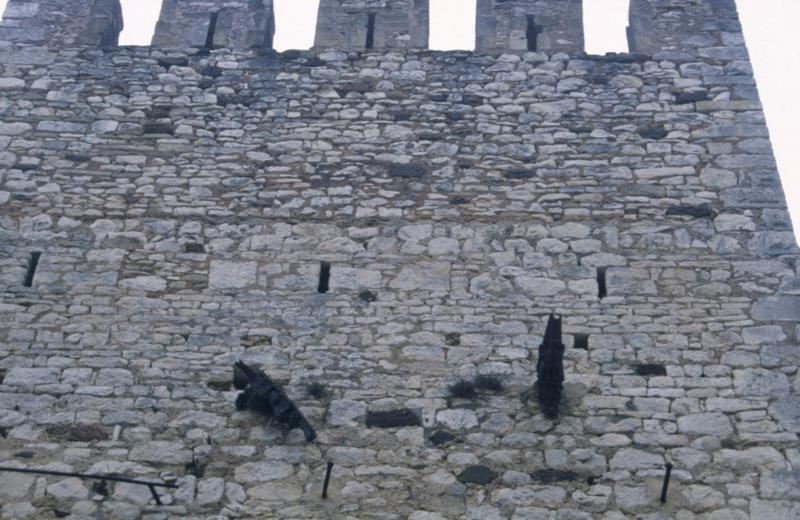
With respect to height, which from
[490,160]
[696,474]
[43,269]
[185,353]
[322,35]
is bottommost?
[696,474]

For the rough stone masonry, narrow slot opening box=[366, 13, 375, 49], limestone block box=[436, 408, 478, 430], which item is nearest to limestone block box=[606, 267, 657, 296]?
the rough stone masonry

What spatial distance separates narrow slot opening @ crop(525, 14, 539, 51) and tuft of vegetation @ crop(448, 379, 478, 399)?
3.50 meters

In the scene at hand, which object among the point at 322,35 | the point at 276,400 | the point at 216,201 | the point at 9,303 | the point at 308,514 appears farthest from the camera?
the point at 322,35

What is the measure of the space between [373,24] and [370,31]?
8 cm

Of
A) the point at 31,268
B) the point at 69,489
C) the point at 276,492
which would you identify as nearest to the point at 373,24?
the point at 31,268

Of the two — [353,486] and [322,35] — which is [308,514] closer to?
[353,486]

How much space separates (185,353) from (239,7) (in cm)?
372

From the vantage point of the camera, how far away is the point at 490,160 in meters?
8.13

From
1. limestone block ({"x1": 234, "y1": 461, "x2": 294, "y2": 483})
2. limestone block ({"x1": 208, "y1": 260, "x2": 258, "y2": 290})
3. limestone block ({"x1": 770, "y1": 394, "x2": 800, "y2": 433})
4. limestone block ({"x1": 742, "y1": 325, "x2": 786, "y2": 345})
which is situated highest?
limestone block ({"x1": 208, "y1": 260, "x2": 258, "y2": 290})

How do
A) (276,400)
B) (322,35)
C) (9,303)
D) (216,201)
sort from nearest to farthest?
(276,400) < (9,303) < (216,201) < (322,35)

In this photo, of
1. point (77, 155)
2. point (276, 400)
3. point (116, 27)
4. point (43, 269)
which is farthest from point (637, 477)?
point (116, 27)

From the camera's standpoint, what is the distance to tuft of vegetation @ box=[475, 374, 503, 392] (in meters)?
6.88

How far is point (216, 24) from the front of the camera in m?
9.21

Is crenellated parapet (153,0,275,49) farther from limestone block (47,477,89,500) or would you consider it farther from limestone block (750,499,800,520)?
limestone block (750,499,800,520)
